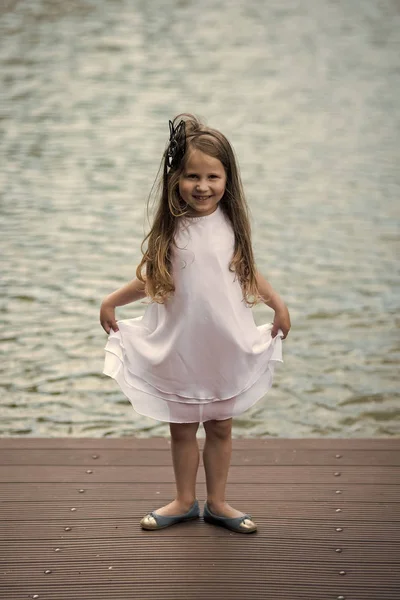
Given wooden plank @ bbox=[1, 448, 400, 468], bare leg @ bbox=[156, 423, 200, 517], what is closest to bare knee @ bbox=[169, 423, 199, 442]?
bare leg @ bbox=[156, 423, 200, 517]

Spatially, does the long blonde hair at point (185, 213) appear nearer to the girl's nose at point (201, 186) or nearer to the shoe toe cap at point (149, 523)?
the girl's nose at point (201, 186)

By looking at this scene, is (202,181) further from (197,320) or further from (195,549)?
(195,549)

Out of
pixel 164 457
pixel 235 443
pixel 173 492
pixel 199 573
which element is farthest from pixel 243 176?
pixel 199 573

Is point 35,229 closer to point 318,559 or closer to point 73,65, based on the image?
point 318,559

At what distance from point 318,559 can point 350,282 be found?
312cm

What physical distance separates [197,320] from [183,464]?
42 centimetres

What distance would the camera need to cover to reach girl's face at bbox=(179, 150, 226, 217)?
7.87 ft

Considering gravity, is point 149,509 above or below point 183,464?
below

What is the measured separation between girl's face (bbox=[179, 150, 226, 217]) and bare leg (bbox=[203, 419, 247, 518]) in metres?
0.58

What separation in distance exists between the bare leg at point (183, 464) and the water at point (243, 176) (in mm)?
1222

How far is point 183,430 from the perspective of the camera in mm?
2568

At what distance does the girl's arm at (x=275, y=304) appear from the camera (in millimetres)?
2531

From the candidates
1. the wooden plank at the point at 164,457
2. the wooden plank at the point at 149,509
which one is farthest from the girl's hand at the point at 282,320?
the wooden plank at the point at 164,457

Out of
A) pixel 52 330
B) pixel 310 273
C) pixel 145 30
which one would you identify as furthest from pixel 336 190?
pixel 145 30
